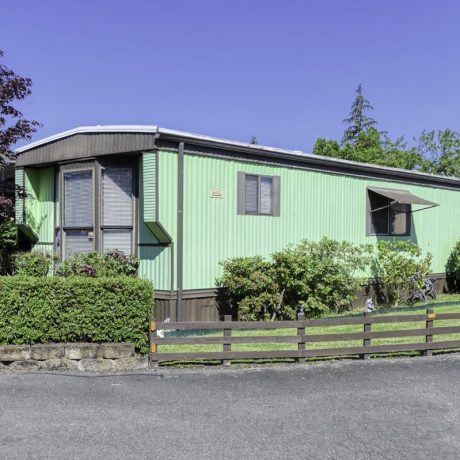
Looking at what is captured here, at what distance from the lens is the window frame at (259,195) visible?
38.5 ft

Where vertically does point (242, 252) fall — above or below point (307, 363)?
above

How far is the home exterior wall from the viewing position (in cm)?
1077

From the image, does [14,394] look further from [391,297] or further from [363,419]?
[391,297]

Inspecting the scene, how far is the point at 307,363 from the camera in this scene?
8367 mm

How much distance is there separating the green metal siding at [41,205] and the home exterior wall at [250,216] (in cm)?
A: 388

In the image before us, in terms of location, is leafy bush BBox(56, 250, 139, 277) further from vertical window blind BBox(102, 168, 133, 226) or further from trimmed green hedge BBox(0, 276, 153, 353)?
trimmed green hedge BBox(0, 276, 153, 353)

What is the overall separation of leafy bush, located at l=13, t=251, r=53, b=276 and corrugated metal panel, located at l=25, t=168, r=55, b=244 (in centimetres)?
93

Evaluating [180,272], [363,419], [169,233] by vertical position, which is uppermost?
[169,233]

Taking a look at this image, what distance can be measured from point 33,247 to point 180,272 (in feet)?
15.5

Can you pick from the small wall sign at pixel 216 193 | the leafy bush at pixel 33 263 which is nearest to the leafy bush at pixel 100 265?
the leafy bush at pixel 33 263

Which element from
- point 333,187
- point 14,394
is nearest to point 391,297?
point 333,187

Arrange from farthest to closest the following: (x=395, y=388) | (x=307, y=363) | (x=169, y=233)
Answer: (x=169, y=233)
(x=307, y=363)
(x=395, y=388)

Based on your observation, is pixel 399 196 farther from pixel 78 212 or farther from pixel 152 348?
pixel 152 348

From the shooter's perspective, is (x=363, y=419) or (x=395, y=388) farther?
(x=395, y=388)
